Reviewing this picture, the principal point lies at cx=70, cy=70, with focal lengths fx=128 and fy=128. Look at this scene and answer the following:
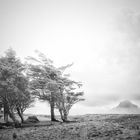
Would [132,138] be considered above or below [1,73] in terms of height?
below

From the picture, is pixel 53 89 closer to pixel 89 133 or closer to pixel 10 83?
pixel 10 83

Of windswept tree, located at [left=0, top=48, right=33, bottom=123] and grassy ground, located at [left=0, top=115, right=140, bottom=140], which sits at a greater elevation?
windswept tree, located at [left=0, top=48, right=33, bottom=123]

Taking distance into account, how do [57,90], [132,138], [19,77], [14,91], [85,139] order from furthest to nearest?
[57,90] < [19,77] < [14,91] < [85,139] < [132,138]

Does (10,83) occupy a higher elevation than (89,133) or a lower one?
higher

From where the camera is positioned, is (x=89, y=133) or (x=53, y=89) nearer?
(x=89, y=133)

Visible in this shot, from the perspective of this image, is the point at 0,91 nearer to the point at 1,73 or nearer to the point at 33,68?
the point at 1,73

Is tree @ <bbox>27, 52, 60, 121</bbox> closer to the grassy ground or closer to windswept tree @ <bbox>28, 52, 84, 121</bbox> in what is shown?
windswept tree @ <bbox>28, 52, 84, 121</bbox>

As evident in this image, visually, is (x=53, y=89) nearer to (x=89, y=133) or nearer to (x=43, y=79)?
(x=43, y=79)

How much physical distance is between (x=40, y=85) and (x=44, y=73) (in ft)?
6.47

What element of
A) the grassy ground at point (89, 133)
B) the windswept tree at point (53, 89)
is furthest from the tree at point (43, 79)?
the grassy ground at point (89, 133)

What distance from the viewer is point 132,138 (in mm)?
5703

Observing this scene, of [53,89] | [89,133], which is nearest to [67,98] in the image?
[53,89]

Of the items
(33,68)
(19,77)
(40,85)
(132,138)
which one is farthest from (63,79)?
(132,138)

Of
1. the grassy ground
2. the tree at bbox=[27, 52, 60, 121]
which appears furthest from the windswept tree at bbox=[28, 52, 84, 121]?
the grassy ground
